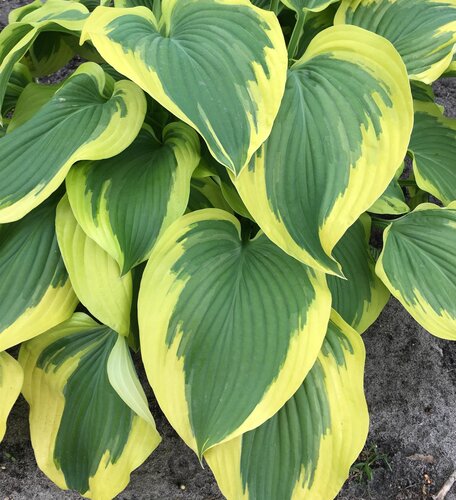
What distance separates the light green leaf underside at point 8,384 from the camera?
3.65 ft

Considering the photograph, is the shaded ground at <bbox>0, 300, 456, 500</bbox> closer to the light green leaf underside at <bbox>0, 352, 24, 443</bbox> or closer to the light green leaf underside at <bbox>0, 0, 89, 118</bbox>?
the light green leaf underside at <bbox>0, 352, 24, 443</bbox>

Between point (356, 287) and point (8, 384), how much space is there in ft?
2.38

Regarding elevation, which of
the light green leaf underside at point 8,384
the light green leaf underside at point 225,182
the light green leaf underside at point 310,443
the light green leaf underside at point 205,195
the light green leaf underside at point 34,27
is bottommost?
the light green leaf underside at point 310,443

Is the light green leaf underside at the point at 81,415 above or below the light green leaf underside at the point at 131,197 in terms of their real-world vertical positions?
below

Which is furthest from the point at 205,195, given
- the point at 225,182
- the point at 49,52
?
the point at 49,52

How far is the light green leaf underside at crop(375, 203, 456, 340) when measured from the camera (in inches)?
42.8

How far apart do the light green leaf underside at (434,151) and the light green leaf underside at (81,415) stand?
2.57ft

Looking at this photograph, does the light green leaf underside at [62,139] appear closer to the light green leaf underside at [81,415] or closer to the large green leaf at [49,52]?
the light green leaf underside at [81,415]

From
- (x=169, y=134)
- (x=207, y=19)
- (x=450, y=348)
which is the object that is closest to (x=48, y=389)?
(x=169, y=134)

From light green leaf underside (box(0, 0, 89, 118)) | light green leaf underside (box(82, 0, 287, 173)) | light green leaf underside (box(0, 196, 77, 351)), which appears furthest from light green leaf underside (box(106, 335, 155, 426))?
light green leaf underside (box(0, 0, 89, 118))

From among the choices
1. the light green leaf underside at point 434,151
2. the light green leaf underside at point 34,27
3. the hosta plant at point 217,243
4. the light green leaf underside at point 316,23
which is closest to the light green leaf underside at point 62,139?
the hosta plant at point 217,243

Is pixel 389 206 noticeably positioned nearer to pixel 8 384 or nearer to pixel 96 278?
pixel 96 278

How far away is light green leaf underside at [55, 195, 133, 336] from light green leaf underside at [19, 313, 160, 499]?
0.09 meters

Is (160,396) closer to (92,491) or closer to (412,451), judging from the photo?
(92,491)
